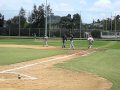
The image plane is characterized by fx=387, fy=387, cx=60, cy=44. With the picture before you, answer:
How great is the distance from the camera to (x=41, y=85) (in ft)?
42.5

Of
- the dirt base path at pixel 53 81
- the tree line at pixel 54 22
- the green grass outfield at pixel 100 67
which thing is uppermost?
the tree line at pixel 54 22

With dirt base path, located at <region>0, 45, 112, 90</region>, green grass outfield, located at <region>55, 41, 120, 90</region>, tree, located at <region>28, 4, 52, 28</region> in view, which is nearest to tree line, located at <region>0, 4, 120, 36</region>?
tree, located at <region>28, 4, 52, 28</region>

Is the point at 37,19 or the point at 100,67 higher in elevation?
the point at 37,19

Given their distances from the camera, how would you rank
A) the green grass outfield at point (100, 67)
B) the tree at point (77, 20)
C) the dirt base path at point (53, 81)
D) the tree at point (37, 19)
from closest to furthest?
the dirt base path at point (53, 81)
the green grass outfield at point (100, 67)
the tree at point (77, 20)
the tree at point (37, 19)

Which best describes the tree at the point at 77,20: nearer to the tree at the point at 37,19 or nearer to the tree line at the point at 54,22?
the tree line at the point at 54,22

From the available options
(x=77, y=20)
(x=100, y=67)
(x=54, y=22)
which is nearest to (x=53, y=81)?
(x=100, y=67)

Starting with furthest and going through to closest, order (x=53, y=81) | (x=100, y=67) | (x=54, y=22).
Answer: (x=54, y=22)
(x=100, y=67)
(x=53, y=81)

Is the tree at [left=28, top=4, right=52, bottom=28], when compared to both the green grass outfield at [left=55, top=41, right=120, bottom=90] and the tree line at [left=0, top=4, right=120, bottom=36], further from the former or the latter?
the green grass outfield at [left=55, top=41, right=120, bottom=90]

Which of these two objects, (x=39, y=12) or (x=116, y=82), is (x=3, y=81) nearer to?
(x=116, y=82)

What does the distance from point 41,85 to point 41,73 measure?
3.60 m

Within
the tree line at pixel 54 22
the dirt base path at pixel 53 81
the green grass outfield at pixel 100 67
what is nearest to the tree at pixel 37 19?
the tree line at pixel 54 22

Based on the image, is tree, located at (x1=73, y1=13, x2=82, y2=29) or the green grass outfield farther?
tree, located at (x1=73, y1=13, x2=82, y2=29)

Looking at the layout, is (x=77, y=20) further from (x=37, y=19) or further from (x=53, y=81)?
(x=53, y=81)

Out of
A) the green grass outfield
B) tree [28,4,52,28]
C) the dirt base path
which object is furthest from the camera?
tree [28,4,52,28]
